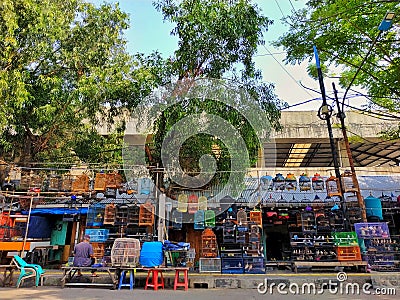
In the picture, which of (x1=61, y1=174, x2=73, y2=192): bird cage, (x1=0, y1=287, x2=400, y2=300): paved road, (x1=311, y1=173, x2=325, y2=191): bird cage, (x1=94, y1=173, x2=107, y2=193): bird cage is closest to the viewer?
(x1=0, y1=287, x2=400, y2=300): paved road

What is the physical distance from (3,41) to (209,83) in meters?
5.92

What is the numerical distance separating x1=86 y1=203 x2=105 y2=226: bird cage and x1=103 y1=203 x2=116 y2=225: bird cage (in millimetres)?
597

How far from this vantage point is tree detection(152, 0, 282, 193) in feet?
30.0

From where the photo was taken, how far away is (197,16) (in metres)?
9.11

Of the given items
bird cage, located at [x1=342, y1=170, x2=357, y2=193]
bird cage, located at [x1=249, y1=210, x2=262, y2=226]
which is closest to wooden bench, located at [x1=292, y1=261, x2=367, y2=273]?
bird cage, located at [x1=249, y1=210, x2=262, y2=226]

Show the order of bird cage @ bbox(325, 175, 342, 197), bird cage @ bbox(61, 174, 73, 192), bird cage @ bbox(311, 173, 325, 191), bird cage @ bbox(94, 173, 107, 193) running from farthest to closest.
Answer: bird cage @ bbox(311, 173, 325, 191), bird cage @ bbox(61, 174, 73, 192), bird cage @ bbox(325, 175, 342, 197), bird cage @ bbox(94, 173, 107, 193)

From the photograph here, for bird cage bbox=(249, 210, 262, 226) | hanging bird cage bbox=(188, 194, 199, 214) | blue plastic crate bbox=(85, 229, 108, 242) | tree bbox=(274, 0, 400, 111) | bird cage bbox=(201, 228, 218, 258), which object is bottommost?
bird cage bbox=(201, 228, 218, 258)

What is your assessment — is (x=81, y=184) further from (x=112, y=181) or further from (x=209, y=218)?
(x=209, y=218)

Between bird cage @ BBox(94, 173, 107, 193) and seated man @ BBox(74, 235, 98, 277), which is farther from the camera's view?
bird cage @ BBox(94, 173, 107, 193)

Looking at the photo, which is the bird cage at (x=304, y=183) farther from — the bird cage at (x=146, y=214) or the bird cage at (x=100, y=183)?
the bird cage at (x=100, y=183)

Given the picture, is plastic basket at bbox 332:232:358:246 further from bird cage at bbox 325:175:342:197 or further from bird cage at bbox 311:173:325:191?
bird cage at bbox 311:173:325:191

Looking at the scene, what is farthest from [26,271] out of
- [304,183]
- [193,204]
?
[304,183]

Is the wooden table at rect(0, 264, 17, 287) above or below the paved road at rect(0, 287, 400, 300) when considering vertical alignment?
above

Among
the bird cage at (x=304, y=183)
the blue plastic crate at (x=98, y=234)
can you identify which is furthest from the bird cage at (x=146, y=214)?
the bird cage at (x=304, y=183)
